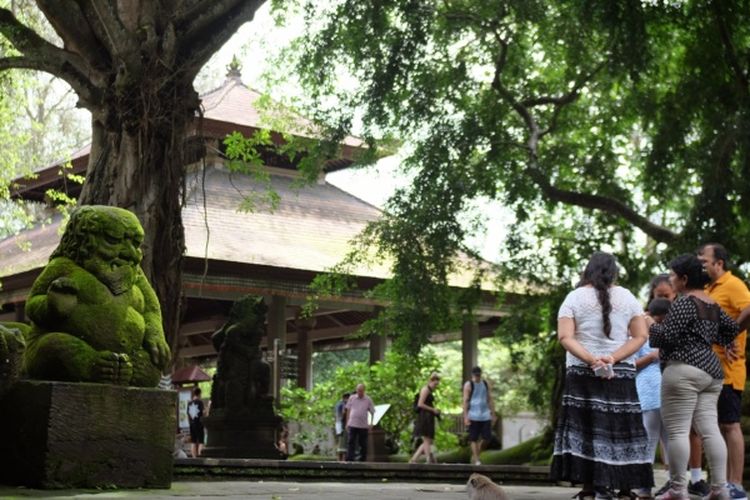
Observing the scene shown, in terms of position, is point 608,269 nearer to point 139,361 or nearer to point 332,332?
point 139,361

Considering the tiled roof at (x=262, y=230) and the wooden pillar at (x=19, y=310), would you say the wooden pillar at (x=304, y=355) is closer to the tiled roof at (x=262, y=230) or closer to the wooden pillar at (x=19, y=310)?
the tiled roof at (x=262, y=230)

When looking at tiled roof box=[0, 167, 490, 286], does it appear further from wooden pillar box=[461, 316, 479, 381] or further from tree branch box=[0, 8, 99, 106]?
tree branch box=[0, 8, 99, 106]

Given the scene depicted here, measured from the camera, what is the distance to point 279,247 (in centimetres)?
2105

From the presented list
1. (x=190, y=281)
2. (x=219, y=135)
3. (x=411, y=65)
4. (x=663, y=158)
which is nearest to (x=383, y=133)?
(x=411, y=65)

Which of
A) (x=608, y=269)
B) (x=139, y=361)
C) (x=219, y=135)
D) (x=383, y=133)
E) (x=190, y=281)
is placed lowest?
(x=139, y=361)

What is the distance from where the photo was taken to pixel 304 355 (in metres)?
26.1

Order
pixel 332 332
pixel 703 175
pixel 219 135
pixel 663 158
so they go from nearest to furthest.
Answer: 1. pixel 703 175
2. pixel 663 158
3. pixel 219 135
4. pixel 332 332

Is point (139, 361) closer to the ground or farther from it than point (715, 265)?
closer to the ground

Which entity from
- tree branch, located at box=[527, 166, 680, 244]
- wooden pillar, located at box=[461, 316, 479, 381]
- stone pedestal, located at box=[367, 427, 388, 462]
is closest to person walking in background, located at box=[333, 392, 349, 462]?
stone pedestal, located at box=[367, 427, 388, 462]

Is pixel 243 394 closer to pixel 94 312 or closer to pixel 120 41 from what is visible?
pixel 120 41

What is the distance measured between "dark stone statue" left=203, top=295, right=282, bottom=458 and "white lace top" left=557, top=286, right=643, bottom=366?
27.1 feet

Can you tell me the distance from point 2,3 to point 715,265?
12966 mm

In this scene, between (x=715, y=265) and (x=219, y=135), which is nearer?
(x=715, y=265)

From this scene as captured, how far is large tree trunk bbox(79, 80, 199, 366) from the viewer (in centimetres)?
1033
